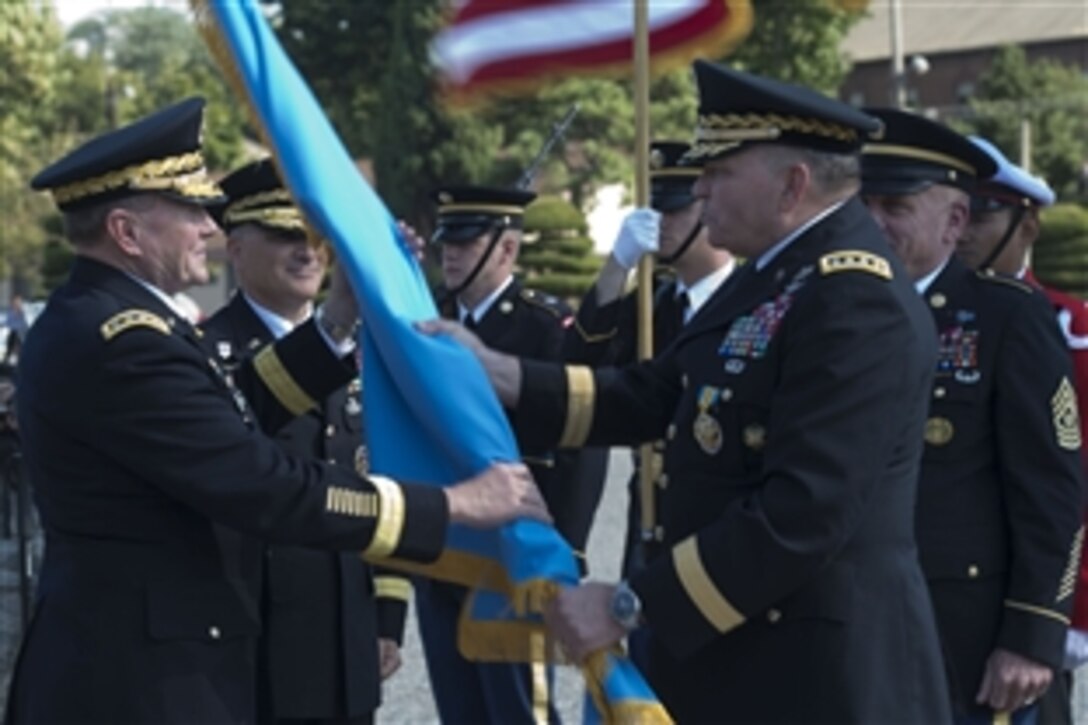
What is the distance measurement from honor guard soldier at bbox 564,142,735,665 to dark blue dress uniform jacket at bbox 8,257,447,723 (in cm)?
241

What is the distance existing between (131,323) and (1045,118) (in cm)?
5159

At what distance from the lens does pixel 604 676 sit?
3.71 metres

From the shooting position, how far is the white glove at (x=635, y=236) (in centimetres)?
595

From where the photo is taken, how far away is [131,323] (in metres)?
3.85

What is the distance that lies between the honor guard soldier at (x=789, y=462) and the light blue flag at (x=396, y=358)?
0.31 ft

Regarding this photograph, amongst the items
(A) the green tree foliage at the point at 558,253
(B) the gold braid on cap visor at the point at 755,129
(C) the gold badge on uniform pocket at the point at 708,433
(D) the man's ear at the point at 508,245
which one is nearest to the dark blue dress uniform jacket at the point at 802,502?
(C) the gold badge on uniform pocket at the point at 708,433

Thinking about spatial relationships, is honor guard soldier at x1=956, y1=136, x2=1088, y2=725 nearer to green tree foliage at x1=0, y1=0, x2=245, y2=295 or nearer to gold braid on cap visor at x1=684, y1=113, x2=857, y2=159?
gold braid on cap visor at x1=684, y1=113, x2=857, y2=159

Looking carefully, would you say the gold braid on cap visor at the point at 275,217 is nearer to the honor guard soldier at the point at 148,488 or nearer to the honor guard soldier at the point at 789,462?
the honor guard soldier at the point at 148,488

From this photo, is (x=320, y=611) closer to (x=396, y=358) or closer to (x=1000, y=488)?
(x=396, y=358)

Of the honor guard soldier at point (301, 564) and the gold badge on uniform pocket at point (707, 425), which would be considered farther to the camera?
the honor guard soldier at point (301, 564)

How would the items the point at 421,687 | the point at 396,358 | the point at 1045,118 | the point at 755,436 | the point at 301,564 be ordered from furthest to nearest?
1. the point at 1045,118
2. the point at 421,687
3. the point at 301,564
4. the point at 396,358
5. the point at 755,436

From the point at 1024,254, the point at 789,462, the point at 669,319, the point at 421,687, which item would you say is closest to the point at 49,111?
the point at 421,687

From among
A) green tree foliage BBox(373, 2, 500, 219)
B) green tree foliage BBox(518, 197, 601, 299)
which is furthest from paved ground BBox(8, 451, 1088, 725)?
green tree foliage BBox(373, 2, 500, 219)

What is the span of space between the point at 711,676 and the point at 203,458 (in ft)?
3.74
